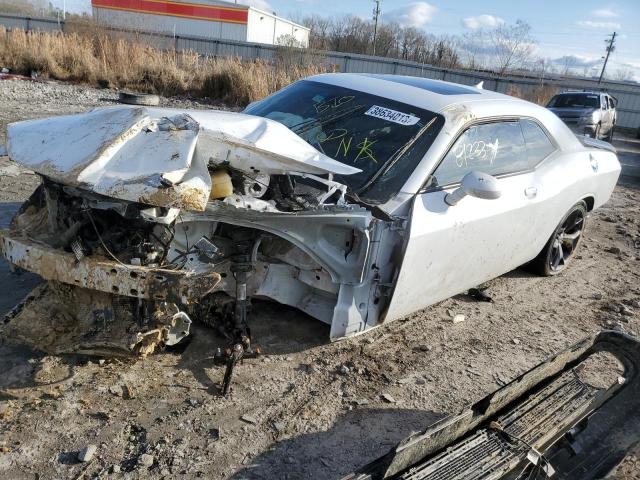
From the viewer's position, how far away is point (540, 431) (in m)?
2.56

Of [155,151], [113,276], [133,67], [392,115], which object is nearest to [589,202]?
[392,115]

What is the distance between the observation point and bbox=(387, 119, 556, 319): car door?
10.6 ft

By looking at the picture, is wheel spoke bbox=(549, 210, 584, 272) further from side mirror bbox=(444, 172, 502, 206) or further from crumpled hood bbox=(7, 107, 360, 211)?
crumpled hood bbox=(7, 107, 360, 211)

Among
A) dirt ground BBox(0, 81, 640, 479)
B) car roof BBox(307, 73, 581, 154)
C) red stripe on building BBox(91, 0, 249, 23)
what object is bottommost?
dirt ground BBox(0, 81, 640, 479)

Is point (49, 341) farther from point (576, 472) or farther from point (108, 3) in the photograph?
point (108, 3)

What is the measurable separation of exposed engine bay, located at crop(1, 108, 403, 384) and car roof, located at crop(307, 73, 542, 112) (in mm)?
1152

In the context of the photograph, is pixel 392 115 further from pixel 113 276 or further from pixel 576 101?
pixel 576 101

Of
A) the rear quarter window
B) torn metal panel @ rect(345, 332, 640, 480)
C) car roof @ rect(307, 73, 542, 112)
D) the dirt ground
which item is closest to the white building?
car roof @ rect(307, 73, 542, 112)

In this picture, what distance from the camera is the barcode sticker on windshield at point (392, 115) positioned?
361 centimetres

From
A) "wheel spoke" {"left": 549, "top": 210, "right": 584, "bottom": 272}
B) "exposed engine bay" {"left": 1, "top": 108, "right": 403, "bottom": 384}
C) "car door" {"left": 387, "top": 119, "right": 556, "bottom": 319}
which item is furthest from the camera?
"wheel spoke" {"left": 549, "top": 210, "right": 584, "bottom": 272}

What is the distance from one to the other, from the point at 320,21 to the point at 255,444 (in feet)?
193

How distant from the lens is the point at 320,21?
56.0m

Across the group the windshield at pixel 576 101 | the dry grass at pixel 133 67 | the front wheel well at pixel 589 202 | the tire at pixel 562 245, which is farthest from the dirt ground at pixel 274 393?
the dry grass at pixel 133 67

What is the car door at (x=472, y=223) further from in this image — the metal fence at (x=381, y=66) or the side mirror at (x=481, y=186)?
the metal fence at (x=381, y=66)
